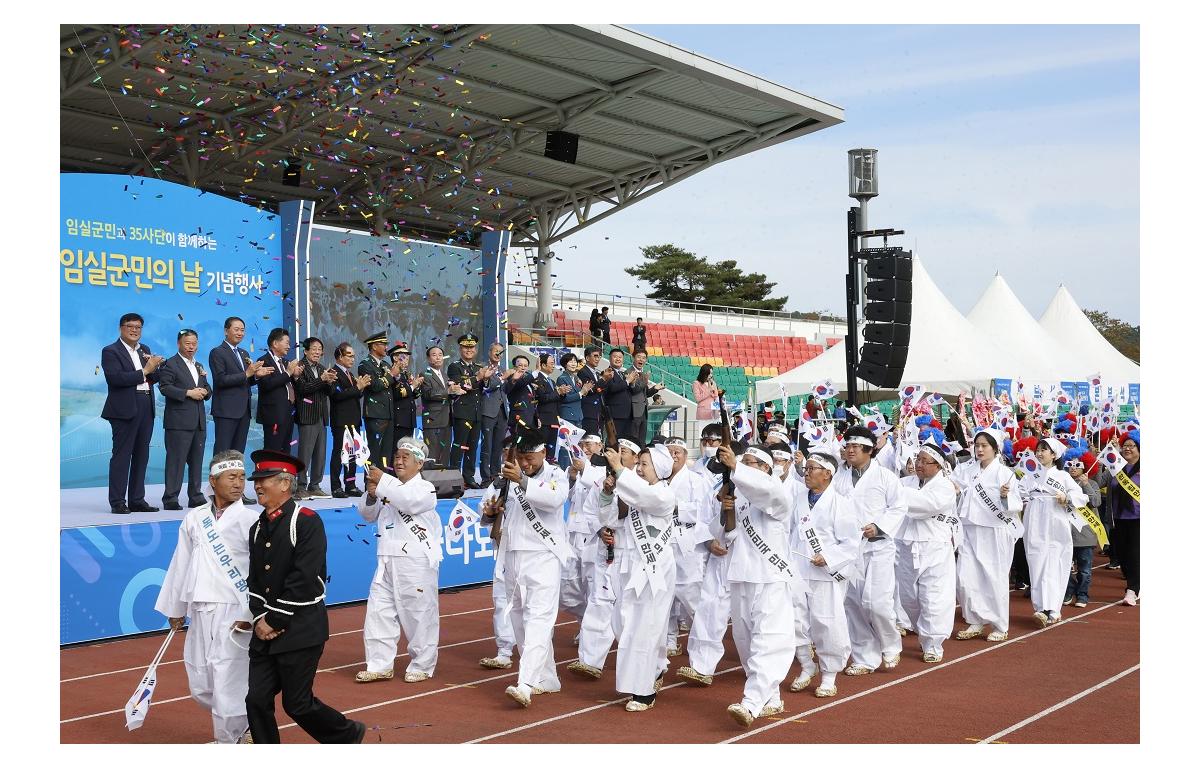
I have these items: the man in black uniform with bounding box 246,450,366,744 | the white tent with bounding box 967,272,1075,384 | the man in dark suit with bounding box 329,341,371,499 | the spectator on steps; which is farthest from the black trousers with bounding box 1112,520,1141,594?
the white tent with bounding box 967,272,1075,384

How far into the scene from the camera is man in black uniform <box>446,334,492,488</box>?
12.7m

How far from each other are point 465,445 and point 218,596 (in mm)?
6827

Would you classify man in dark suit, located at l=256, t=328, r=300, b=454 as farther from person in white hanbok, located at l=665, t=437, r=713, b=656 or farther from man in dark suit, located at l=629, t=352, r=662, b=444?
man in dark suit, located at l=629, t=352, r=662, b=444

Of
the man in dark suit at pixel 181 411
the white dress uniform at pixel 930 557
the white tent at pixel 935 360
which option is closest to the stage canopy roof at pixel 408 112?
the white tent at pixel 935 360

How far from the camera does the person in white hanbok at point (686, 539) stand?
8.93 m

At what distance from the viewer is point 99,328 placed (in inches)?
467

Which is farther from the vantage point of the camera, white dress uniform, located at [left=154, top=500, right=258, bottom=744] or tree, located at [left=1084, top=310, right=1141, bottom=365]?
tree, located at [left=1084, top=310, right=1141, bottom=365]

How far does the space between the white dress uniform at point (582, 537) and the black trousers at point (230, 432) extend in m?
3.27

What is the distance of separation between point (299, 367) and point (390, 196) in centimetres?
1395

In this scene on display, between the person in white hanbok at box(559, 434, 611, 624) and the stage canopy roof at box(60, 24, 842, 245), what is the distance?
807cm

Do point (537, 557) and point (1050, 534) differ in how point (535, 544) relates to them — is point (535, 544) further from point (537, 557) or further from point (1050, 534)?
point (1050, 534)

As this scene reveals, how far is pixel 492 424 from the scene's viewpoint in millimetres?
13445

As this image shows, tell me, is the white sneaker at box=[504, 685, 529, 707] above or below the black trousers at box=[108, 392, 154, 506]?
below

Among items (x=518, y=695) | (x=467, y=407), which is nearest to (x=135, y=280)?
(x=467, y=407)
